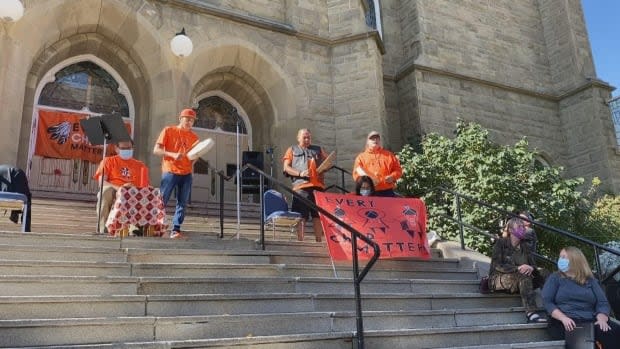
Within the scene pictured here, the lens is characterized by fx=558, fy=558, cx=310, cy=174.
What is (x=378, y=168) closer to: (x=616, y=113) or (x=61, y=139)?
(x=61, y=139)

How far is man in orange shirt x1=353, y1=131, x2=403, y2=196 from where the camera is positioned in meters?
7.85

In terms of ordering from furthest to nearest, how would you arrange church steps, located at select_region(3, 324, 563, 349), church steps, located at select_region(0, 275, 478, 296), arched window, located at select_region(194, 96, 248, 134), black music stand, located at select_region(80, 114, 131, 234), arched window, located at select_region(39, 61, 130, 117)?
1. arched window, located at select_region(194, 96, 248, 134)
2. arched window, located at select_region(39, 61, 130, 117)
3. black music stand, located at select_region(80, 114, 131, 234)
4. church steps, located at select_region(0, 275, 478, 296)
5. church steps, located at select_region(3, 324, 563, 349)

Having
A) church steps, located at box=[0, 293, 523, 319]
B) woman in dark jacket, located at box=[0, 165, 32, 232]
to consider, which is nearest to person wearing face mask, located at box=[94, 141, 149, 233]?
woman in dark jacket, located at box=[0, 165, 32, 232]

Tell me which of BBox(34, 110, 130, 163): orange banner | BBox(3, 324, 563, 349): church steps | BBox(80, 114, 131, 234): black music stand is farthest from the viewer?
BBox(34, 110, 130, 163): orange banner

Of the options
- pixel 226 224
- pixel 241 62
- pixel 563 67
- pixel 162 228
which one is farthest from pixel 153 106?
pixel 563 67

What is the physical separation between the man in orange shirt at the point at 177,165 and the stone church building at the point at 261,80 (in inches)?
140

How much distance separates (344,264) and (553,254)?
6.62 metres

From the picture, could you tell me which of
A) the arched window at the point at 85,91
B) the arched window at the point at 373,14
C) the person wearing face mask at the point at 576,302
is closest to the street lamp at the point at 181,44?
the arched window at the point at 85,91

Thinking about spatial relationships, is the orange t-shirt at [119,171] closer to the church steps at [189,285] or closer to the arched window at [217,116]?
the church steps at [189,285]

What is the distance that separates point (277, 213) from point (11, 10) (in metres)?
6.07

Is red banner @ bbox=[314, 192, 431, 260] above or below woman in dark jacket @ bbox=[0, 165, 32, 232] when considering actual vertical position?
below

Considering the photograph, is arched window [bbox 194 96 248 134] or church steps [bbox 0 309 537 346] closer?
church steps [bbox 0 309 537 346]

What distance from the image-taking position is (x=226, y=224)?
9.02 m

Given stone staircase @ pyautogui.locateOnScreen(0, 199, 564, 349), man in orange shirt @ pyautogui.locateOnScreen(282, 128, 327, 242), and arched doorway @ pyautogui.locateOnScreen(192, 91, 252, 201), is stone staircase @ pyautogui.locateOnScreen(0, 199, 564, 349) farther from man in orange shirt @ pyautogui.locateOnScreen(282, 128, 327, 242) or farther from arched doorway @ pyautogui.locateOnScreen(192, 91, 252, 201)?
arched doorway @ pyautogui.locateOnScreen(192, 91, 252, 201)
